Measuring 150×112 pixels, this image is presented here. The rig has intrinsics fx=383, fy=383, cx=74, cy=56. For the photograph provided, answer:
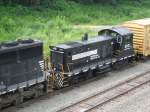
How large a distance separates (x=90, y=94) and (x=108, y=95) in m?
0.96

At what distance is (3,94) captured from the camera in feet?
57.9

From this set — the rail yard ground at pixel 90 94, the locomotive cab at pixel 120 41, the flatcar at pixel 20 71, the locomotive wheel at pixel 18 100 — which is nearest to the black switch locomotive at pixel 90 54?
the locomotive cab at pixel 120 41

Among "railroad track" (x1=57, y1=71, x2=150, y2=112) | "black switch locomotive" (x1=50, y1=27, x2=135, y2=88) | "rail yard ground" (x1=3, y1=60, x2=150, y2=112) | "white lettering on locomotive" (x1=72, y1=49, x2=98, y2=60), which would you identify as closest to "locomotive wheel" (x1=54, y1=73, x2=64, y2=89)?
"black switch locomotive" (x1=50, y1=27, x2=135, y2=88)

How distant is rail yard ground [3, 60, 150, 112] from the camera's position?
1835cm

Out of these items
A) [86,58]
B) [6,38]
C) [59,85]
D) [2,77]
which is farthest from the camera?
[6,38]

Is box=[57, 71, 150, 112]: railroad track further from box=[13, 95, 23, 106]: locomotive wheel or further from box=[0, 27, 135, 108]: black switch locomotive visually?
box=[13, 95, 23, 106]: locomotive wheel

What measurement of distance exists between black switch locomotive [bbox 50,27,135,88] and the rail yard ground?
74cm

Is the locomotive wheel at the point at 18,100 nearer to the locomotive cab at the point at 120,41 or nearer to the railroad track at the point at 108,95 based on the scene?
the railroad track at the point at 108,95

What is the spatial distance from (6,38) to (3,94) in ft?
46.0

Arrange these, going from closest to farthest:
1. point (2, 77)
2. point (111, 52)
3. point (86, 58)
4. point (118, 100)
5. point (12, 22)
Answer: point (2, 77) < point (118, 100) < point (86, 58) < point (111, 52) < point (12, 22)

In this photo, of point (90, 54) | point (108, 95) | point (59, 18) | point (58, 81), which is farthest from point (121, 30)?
point (59, 18)

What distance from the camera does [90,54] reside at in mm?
22938

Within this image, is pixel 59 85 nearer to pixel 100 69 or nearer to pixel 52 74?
pixel 52 74

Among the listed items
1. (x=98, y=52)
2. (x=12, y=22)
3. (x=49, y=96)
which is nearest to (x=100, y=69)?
(x=98, y=52)
